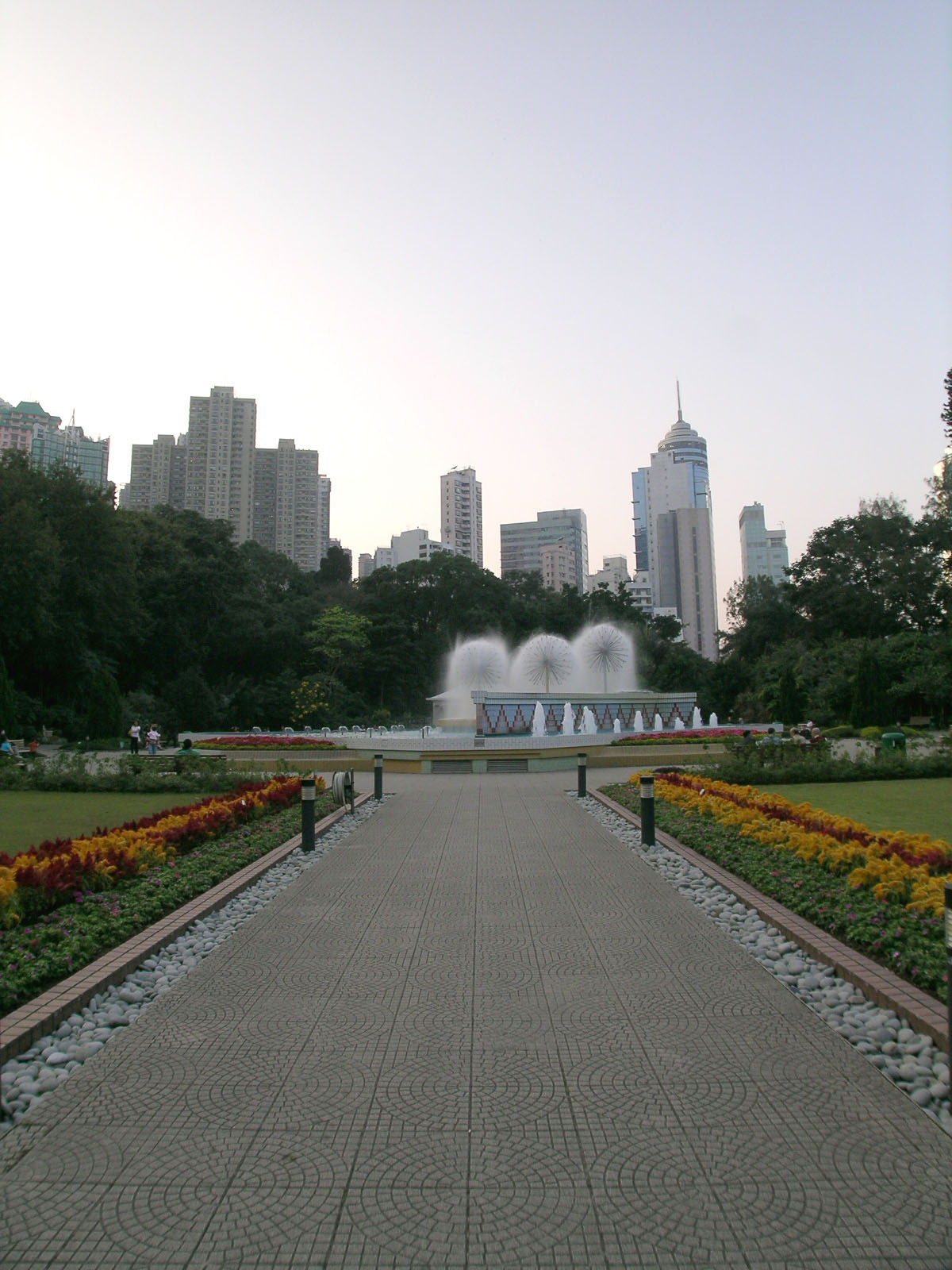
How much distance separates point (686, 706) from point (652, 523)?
401 feet

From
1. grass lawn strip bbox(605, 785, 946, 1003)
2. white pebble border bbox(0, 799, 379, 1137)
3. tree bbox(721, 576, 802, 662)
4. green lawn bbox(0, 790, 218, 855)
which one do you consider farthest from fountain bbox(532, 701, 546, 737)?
tree bbox(721, 576, 802, 662)

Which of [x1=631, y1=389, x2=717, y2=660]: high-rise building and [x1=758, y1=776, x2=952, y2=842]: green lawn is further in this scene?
[x1=631, y1=389, x2=717, y2=660]: high-rise building

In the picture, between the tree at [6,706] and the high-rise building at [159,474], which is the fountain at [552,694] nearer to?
the tree at [6,706]

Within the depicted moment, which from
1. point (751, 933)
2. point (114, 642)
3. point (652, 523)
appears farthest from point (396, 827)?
point (652, 523)

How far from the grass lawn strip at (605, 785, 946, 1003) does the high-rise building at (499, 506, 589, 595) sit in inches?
5808

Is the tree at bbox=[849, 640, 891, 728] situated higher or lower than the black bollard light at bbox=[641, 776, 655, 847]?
higher

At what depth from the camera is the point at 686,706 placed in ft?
125

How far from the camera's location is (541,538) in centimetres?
16325

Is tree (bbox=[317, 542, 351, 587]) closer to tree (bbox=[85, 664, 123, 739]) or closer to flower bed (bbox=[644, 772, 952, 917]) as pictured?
tree (bbox=[85, 664, 123, 739])

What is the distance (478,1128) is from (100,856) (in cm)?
546

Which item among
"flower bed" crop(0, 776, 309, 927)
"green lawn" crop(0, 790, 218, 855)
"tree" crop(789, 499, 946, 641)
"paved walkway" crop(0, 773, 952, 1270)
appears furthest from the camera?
"tree" crop(789, 499, 946, 641)

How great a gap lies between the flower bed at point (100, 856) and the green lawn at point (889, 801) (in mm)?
8802

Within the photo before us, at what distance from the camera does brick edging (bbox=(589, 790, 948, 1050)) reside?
4.46 meters

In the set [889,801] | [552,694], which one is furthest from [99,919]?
[552,694]
